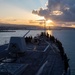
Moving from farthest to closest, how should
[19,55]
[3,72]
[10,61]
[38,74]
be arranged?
[19,55] < [10,61] < [38,74] < [3,72]

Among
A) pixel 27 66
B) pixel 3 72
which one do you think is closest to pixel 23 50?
pixel 27 66

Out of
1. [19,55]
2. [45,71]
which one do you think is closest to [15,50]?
[19,55]

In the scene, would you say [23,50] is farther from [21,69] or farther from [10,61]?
[21,69]

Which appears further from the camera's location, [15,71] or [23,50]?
[23,50]

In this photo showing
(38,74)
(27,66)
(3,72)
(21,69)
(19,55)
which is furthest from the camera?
(19,55)

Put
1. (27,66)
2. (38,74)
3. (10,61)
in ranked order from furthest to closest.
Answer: (10,61)
(27,66)
(38,74)

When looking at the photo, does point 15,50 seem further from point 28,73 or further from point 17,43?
point 28,73

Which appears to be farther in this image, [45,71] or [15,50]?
[15,50]

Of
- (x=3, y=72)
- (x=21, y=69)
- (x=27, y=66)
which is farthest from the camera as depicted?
(x=27, y=66)
